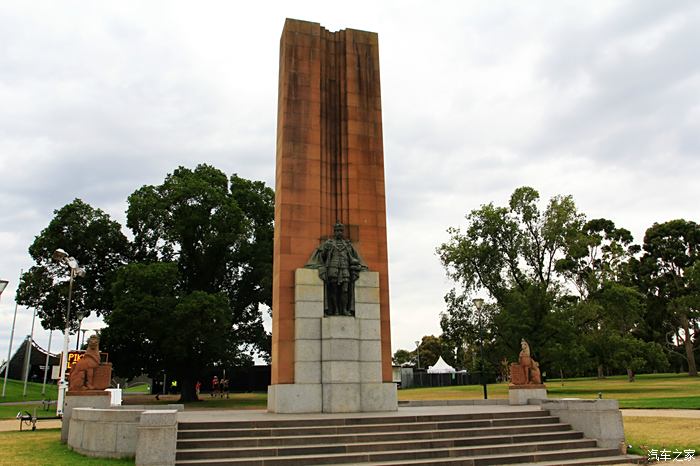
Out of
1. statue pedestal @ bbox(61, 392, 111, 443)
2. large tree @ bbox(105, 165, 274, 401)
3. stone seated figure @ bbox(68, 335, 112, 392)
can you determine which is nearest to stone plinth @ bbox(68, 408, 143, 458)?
statue pedestal @ bbox(61, 392, 111, 443)

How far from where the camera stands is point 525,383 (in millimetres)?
18609

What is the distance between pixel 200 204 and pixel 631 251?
1959 inches

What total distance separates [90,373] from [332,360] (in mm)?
7000

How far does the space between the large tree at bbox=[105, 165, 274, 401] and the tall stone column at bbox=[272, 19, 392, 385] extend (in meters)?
15.6

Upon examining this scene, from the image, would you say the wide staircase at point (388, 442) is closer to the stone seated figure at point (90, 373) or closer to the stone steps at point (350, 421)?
the stone steps at point (350, 421)

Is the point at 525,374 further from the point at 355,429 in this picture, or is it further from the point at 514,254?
the point at 514,254

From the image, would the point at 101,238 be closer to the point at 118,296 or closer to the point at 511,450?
the point at 118,296

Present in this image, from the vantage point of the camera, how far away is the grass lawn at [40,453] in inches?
→ 454

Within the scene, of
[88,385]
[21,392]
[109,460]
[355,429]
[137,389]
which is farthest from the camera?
[137,389]

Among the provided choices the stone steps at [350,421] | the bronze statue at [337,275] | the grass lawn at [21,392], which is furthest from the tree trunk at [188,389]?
the stone steps at [350,421]

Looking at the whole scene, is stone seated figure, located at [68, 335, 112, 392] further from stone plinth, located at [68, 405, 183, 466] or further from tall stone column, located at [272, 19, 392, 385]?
tall stone column, located at [272, 19, 392, 385]

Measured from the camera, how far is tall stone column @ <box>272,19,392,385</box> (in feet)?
59.2

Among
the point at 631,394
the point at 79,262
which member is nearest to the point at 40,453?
the point at 79,262

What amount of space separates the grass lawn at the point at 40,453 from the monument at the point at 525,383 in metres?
12.1
